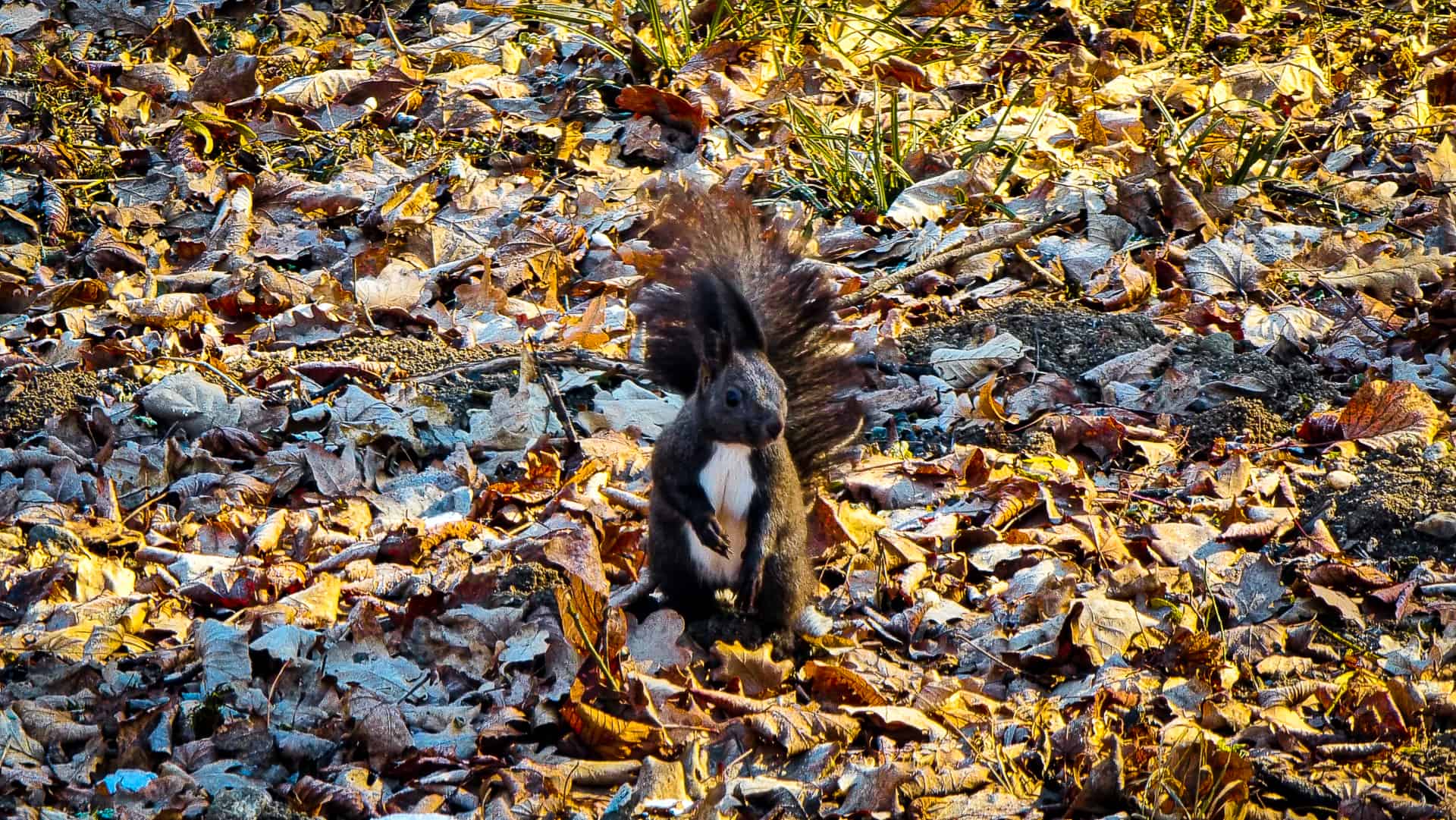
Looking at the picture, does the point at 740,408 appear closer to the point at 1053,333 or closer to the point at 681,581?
the point at 681,581

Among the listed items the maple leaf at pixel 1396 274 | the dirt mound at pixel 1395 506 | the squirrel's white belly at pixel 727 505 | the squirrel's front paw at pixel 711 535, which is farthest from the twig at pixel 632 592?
the maple leaf at pixel 1396 274

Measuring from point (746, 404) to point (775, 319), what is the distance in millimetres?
402

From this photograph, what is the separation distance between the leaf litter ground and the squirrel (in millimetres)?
160

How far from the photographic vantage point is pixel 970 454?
3965 mm

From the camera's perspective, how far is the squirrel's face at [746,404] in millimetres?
3100

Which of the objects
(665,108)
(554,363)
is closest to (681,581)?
(554,363)

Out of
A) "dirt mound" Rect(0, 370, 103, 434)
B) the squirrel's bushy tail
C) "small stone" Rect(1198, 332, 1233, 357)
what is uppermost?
the squirrel's bushy tail

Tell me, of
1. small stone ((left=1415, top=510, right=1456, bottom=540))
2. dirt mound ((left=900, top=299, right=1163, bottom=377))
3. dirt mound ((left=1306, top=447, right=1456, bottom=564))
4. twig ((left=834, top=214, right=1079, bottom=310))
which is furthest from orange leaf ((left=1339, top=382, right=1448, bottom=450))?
twig ((left=834, top=214, right=1079, bottom=310))

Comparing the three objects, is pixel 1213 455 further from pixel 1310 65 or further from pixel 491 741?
pixel 1310 65

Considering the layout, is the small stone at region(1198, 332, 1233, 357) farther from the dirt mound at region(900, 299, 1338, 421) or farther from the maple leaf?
the maple leaf

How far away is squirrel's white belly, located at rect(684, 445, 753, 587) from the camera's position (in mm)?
3279

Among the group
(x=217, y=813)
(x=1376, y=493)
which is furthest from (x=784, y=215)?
(x=217, y=813)

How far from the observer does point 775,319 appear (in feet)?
11.3

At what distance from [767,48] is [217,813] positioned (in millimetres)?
4489
